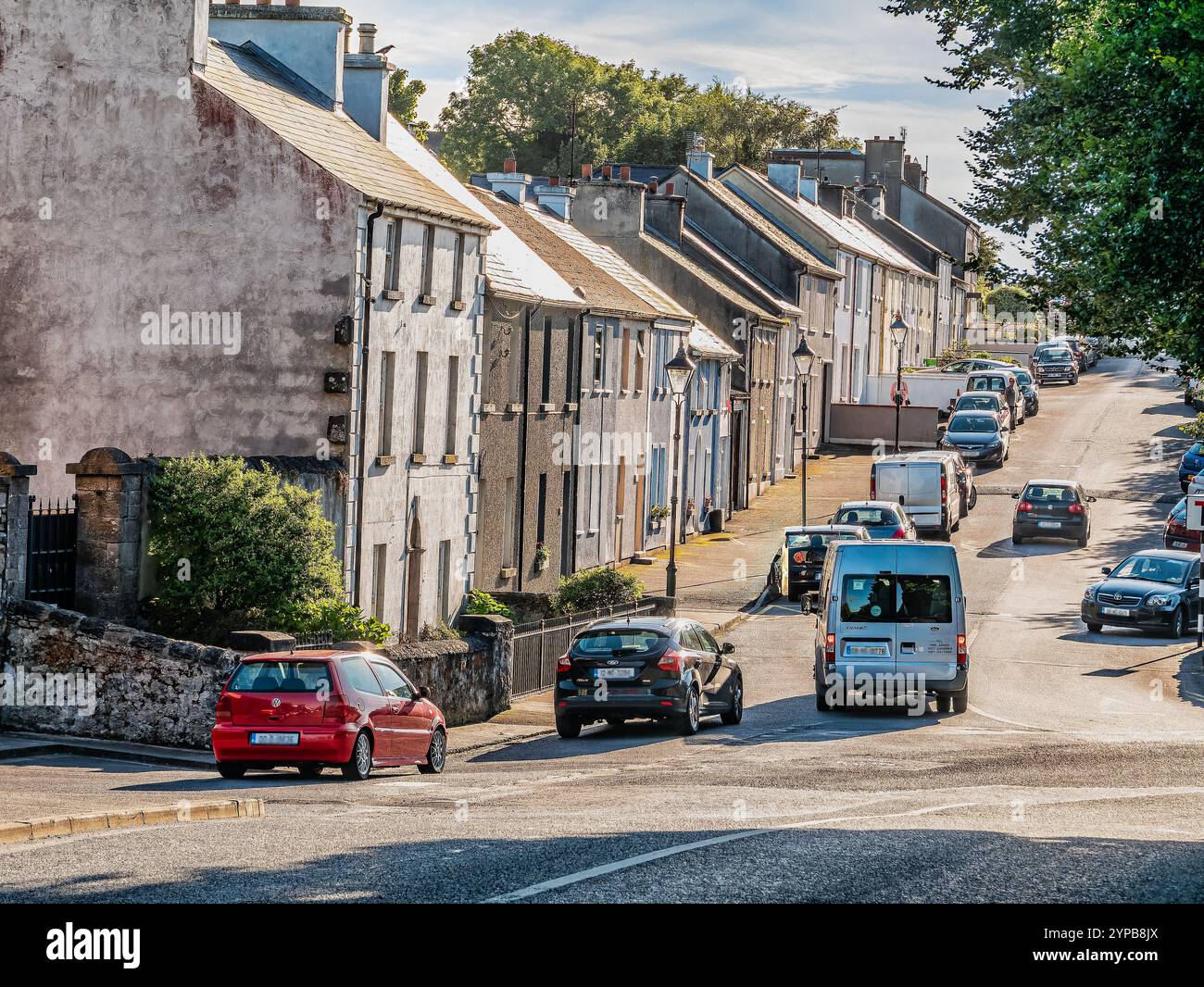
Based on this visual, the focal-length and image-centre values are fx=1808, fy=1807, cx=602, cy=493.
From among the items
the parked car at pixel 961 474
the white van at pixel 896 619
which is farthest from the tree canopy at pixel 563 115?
the white van at pixel 896 619

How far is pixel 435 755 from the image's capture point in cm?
2148

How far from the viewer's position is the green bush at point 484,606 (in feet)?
121

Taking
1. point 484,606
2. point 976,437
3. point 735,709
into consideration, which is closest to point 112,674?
point 735,709

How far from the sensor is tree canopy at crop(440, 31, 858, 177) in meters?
105

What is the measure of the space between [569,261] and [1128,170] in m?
32.6

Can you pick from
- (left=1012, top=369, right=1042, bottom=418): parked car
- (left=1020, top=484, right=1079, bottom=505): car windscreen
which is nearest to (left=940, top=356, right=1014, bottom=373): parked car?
(left=1012, top=369, right=1042, bottom=418): parked car

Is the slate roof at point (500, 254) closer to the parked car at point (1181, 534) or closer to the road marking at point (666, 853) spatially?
the parked car at point (1181, 534)

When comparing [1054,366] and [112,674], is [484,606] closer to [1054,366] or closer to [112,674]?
[112,674]

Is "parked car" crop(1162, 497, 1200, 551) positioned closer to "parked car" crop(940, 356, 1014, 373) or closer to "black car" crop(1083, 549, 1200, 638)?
"black car" crop(1083, 549, 1200, 638)

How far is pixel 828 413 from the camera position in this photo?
7619cm

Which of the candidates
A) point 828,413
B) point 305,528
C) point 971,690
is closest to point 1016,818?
point 305,528

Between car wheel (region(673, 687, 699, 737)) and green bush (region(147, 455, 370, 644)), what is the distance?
4.99 m
